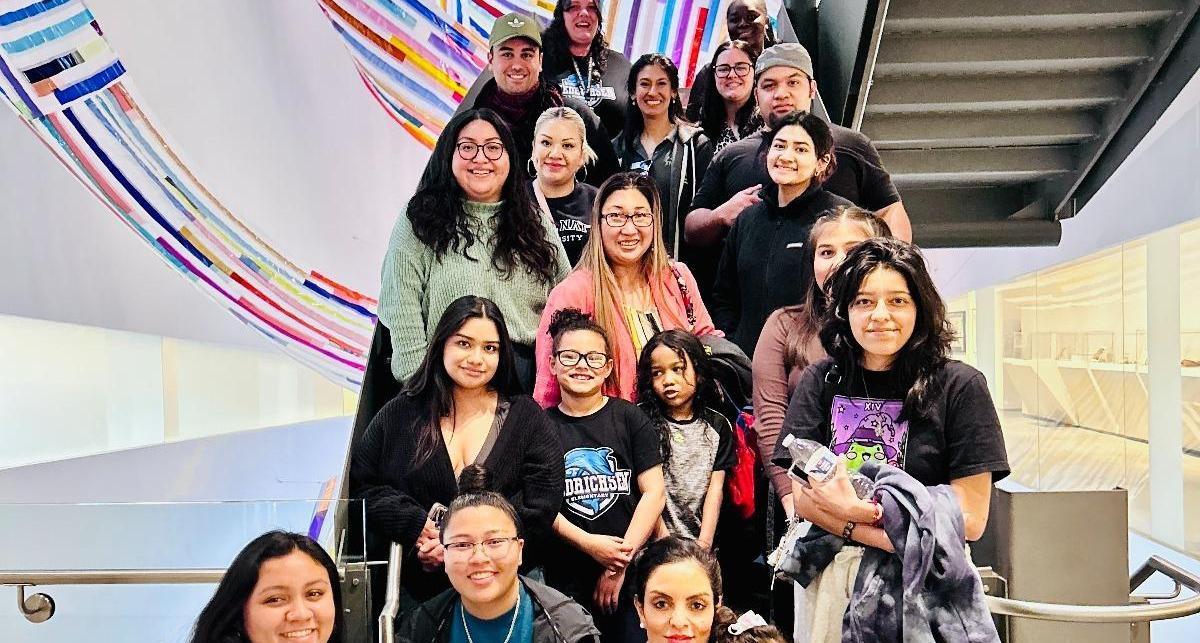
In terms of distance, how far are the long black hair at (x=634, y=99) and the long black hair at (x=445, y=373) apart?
164 centimetres

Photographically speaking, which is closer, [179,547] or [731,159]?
[179,547]

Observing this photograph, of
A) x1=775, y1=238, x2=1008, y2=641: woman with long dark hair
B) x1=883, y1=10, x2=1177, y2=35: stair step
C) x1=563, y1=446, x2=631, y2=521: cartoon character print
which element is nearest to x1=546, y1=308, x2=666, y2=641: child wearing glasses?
x1=563, y1=446, x2=631, y2=521: cartoon character print

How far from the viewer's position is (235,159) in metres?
4.93

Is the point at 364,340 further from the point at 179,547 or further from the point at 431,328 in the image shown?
the point at 179,547

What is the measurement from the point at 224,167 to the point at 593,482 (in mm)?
2902

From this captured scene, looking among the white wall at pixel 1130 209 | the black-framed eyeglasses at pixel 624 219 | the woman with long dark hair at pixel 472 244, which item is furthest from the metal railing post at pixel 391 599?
the white wall at pixel 1130 209

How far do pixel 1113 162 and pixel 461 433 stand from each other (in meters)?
4.59

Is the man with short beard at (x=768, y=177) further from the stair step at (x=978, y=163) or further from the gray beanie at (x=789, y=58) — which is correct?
the stair step at (x=978, y=163)

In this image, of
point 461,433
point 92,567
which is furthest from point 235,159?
point 92,567

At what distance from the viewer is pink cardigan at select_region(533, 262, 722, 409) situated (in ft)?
9.22

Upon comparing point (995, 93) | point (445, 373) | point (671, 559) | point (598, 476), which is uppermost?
point (995, 93)

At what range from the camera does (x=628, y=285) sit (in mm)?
3086

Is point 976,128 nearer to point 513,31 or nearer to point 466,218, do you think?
point 513,31

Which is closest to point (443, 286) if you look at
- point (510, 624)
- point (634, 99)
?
point (510, 624)
